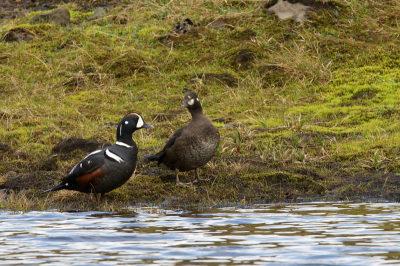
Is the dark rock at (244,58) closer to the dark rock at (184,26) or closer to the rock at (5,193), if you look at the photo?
the dark rock at (184,26)

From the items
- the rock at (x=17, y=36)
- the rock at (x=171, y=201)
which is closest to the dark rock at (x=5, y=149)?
the rock at (x=171, y=201)

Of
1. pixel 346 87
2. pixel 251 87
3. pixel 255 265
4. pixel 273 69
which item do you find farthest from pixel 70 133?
pixel 255 265

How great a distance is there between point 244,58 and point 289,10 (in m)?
2.39

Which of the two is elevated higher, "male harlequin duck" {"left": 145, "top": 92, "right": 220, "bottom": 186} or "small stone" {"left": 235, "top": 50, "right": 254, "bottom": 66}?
"small stone" {"left": 235, "top": 50, "right": 254, "bottom": 66}

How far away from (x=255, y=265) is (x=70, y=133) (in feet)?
24.7

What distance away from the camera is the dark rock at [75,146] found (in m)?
9.94

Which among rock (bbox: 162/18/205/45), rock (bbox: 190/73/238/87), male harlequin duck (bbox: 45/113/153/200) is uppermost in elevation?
rock (bbox: 162/18/205/45)

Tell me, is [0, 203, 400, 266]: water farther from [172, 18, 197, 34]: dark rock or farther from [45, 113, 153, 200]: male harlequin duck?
[172, 18, 197, 34]: dark rock

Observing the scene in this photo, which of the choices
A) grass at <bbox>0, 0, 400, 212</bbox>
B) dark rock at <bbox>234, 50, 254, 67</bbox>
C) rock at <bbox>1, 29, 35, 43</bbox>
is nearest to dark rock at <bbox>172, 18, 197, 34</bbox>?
grass at <bbox>0, 0, 400, 212</bbox>

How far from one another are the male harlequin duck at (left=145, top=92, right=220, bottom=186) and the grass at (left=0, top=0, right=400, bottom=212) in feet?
1.19

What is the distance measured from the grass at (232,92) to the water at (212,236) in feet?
3.53

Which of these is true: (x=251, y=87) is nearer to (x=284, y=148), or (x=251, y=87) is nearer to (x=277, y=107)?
(x=277, y=107)

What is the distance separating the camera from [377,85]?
Result: 39.9ft

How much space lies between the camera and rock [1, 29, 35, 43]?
16.6 m
